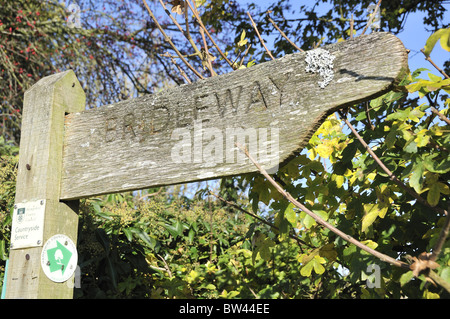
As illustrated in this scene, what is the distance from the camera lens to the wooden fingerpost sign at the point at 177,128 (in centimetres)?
143

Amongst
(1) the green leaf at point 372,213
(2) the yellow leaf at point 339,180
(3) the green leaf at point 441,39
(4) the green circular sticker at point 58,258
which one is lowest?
(4) the green circular sticker at point 58,258

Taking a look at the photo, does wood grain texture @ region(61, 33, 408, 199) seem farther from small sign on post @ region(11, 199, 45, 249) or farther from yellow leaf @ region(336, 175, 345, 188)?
yellow leaf @ region(336, 175, 345, 188)

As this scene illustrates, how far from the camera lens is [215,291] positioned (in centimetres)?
324

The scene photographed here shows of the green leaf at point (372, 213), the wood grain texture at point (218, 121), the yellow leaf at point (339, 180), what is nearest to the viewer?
the wood grain texture at point (218, 121)

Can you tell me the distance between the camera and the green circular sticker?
1769 mm

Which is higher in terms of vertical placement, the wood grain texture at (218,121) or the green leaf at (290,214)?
the wood grain texture at (218,121)

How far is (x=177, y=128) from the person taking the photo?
169cm

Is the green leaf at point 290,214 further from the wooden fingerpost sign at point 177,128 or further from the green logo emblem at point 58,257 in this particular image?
the green logo emblem at point 58,257

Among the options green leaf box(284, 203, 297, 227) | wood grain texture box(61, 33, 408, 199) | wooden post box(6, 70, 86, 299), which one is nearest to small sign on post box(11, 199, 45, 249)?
wooden post box(6, 70, 86, 299)

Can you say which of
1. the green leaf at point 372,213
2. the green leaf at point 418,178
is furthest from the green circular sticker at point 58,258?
the green leaf at point 418,178

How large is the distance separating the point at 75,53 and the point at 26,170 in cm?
524

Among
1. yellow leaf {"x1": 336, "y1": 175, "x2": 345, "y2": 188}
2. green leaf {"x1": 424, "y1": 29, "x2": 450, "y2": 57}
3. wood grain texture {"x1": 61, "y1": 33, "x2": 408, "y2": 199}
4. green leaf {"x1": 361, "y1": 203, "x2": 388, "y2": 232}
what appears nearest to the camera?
green leaf {"x1": 424, "y1": 29, "x2": 450, "y2": 57}
